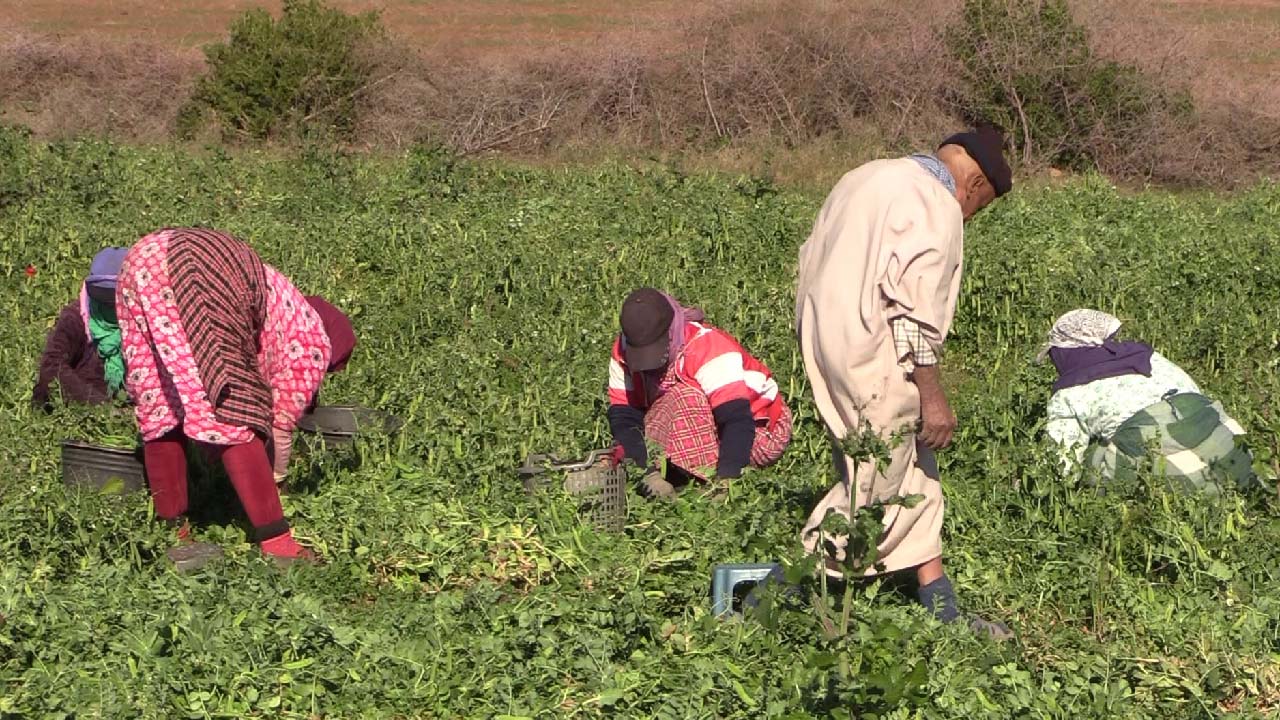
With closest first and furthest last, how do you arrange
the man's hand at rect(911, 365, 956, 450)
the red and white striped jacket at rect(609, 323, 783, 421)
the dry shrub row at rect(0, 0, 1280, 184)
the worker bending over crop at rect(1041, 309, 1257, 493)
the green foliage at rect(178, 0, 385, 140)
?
the man's hand at rect(911, 365, 956, 450) < the worker bending over crop at rect(1041, 309, 1257, 493) < the red and white striped jacket at rect(609, 323, 783, 421) < the dry shrub row at rect(0, 0, 1280, 184) < the green foliage at rect(178, 0, 385, 140)

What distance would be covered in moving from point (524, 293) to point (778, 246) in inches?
84.4

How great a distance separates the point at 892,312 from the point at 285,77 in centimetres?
1537

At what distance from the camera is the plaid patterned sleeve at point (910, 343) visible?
441 centimetres

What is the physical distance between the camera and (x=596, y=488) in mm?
5465

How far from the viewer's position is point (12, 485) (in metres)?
6.08

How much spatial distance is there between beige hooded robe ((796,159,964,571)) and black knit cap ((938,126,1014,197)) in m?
0.18

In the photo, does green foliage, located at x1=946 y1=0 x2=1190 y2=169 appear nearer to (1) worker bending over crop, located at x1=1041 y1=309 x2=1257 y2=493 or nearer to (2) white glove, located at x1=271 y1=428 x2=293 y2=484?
(1) worker bending over crop, located at x1=1041 y1=309 x2=1257 y2=493

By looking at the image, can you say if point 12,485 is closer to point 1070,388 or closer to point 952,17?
point 1070,388

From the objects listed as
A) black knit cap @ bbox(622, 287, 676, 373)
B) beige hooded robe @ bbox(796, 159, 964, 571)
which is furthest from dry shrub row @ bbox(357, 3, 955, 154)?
beige hooded robe @ bbox(796, 159, 964, 571)

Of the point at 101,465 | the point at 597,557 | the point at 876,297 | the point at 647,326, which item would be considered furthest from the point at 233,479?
the point at 876,297

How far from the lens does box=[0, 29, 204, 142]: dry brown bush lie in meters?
19.9

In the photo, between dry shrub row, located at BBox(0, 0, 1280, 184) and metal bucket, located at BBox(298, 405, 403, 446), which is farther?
dry shrub row, located at BBox(0, 0, 1280, 184)

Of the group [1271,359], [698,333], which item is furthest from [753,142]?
[698,333]

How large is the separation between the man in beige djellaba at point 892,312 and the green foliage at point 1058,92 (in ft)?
42.2
